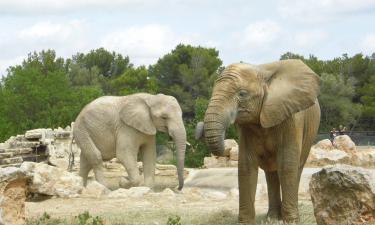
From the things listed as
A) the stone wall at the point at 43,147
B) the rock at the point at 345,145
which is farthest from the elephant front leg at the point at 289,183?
the rock at the point at 345,145

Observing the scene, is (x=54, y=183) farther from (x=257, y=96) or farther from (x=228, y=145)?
(x=228, y=145)

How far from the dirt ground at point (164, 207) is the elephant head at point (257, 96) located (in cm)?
166

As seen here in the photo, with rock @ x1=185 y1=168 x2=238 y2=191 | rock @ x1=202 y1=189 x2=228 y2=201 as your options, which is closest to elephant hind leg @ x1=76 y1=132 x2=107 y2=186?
rock @ x1=185 y1=168 x2=238 y2=191

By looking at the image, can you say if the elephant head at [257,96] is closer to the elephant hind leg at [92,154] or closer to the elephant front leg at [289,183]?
the elephant front leg at [289,183]

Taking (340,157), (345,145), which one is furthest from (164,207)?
(345,145)

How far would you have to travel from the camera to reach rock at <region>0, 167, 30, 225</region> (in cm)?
850

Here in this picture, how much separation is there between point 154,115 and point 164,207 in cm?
424

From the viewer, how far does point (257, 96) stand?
9500 mm

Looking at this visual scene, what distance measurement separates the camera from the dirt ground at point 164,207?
11.3 meters

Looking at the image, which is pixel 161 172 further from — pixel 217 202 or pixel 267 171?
pixel 267 171

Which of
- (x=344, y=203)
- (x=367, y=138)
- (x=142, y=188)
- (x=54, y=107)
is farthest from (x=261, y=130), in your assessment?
(x=367, y=138)

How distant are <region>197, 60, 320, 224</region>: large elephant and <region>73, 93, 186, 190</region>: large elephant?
7.41 metres

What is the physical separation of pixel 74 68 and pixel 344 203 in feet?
185

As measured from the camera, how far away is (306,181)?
16.9m
